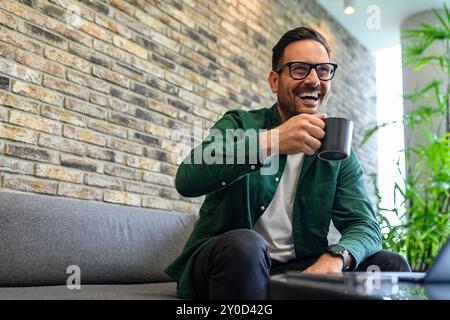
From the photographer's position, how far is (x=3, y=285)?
1.78 m

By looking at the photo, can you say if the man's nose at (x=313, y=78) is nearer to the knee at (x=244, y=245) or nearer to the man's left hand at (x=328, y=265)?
the man's left hand at (x=328, y=265)

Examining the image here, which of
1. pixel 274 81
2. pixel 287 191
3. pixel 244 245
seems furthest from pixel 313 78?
pixel 244 245

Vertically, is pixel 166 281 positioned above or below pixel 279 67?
below

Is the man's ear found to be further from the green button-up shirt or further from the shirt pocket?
the shirt pocket

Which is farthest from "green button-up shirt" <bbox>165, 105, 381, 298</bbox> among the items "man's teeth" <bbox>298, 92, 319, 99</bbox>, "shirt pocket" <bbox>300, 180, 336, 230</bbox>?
"man's teeth" <bbox>298, 92, 319, 99</bbox>

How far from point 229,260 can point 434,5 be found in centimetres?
485

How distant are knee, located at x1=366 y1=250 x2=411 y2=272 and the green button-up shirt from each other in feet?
0.11

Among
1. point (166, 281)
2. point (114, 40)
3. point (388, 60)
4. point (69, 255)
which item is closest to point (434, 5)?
point (388, 60)

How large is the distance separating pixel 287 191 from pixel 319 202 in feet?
0.33

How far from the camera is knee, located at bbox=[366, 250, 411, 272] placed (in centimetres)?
133

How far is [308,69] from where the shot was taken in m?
1.55

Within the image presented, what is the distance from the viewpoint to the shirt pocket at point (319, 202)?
1.49 m
